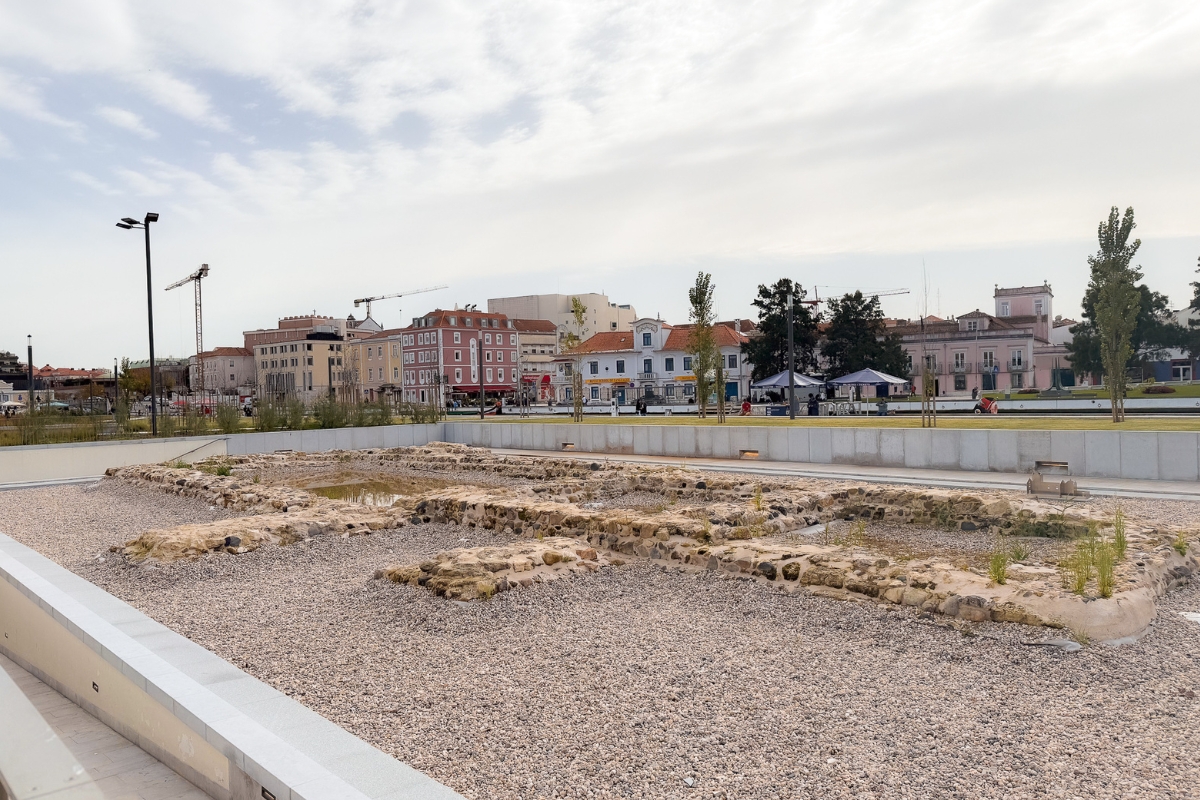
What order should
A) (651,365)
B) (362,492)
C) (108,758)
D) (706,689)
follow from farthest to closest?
(651,365)
(362,492)
(706,689)
(108,758)

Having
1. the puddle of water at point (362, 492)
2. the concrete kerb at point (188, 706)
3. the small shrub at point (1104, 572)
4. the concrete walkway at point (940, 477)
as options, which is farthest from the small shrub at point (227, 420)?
the small shrub at point (1104, 572)

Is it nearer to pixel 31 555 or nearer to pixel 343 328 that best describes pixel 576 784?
pixel 31 555

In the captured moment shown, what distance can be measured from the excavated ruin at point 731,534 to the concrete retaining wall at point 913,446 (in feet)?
17.7

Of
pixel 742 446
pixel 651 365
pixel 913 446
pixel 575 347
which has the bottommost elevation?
pixel 742 446

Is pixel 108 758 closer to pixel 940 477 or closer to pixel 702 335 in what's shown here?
pixel 940 477

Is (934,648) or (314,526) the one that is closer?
(934,648)

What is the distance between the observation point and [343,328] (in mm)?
122438

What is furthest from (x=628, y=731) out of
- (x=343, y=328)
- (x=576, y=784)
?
(x=343, y=328)

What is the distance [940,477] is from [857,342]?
4338 centimetres

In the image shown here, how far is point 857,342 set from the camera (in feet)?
194

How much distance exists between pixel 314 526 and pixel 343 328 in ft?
381

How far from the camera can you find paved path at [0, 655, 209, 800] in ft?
14.9

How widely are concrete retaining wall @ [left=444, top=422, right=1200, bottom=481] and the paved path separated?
17718mm

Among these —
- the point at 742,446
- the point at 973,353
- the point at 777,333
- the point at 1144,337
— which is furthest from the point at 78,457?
the point at 1144,337
